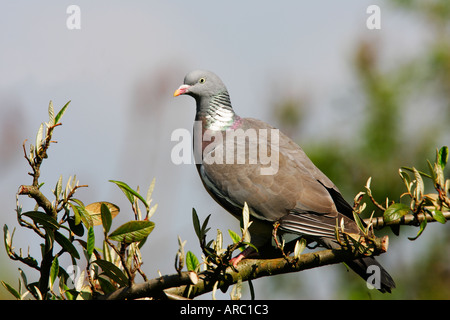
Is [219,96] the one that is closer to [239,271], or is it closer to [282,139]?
[282,139]

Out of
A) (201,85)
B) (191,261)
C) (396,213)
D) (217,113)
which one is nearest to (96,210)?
(191,261)

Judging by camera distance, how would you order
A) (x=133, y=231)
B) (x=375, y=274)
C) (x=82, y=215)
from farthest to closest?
(x=375, y=274), (x=82, y=215), (x=133, y=231)

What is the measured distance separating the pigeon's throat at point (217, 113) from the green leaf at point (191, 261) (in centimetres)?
173

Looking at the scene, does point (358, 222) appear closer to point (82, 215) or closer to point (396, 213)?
point (396, 213)

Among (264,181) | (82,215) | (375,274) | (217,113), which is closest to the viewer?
(82,215)

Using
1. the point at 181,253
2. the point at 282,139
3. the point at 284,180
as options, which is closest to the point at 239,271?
the point at 181,253

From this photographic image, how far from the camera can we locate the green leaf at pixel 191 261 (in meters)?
2.40

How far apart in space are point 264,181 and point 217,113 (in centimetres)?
66

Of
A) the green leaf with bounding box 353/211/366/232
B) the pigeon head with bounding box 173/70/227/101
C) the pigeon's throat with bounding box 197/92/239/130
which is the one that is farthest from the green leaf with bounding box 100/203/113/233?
the pigeon head with bounding box 173/70/227/101

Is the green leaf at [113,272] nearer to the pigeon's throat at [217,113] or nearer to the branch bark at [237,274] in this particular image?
the branch bark at [237,274]

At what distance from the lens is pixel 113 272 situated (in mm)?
2375

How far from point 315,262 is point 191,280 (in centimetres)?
51

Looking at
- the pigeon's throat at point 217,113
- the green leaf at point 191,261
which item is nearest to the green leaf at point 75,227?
the green leaf at point 191,261

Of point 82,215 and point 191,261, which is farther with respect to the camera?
point 191,261
